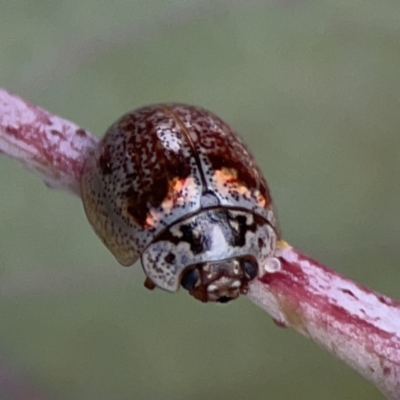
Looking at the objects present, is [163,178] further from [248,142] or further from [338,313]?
[248,142]

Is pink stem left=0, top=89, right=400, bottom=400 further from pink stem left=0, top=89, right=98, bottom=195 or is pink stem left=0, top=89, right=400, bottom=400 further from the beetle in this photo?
pink stem left=0, top=89, right=98, bottom=195

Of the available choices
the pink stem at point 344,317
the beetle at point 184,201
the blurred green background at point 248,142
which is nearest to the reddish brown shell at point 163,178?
the beetle at point 184,201

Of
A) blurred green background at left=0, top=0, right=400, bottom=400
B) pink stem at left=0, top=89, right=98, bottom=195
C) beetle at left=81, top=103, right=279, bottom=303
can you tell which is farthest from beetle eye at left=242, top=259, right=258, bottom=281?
blurred green background at left=0, top=0, right=400, bottom=400

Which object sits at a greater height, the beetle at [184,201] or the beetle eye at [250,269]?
the beetle at [184,201]

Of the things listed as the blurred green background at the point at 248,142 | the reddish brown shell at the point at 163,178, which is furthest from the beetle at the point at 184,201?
the blurred green background at the point at 248,142

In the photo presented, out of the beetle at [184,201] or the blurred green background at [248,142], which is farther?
the blurred green background at [248,142]

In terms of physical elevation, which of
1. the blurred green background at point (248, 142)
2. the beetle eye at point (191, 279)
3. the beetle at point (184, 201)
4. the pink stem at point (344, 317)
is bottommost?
the pink stem at point (344, 317)

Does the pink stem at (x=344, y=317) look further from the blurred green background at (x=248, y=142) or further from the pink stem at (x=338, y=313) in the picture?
the blurred green background at (x=248, y=142)
